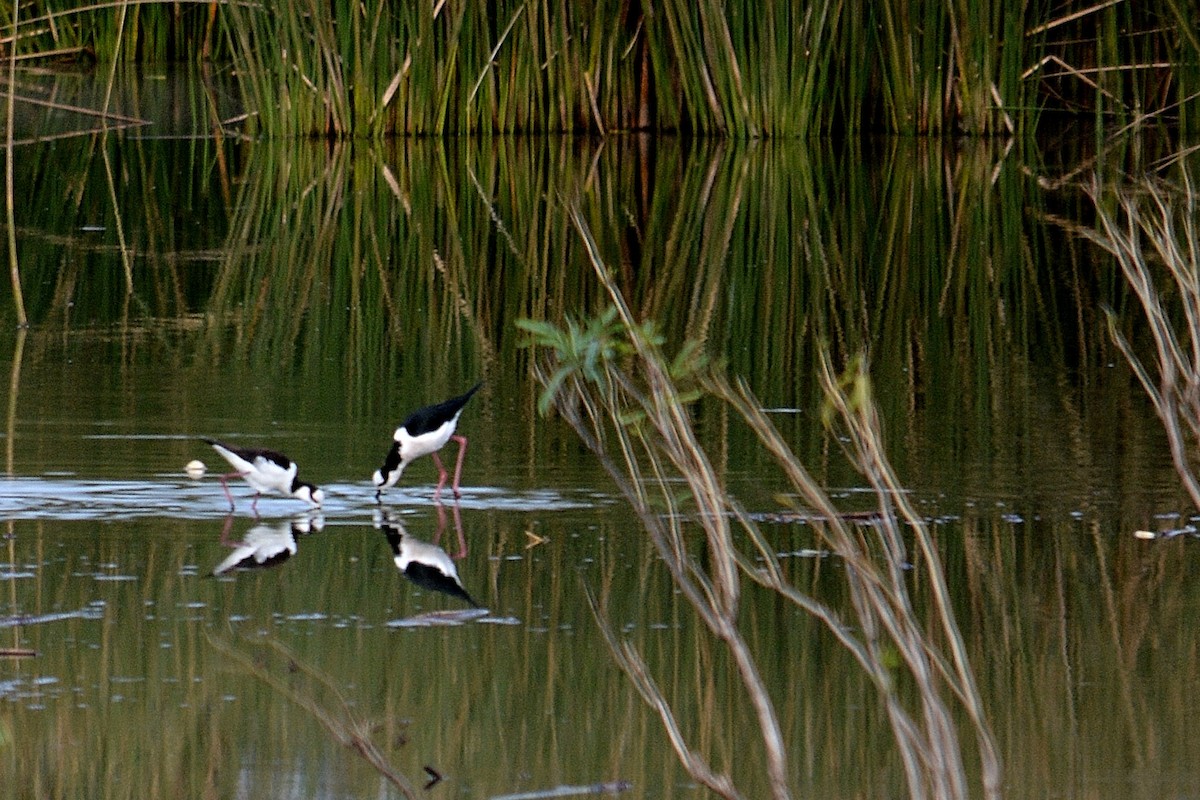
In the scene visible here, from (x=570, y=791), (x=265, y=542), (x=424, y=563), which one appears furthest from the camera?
(x=265, y=542)

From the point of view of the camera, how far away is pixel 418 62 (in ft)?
47.4

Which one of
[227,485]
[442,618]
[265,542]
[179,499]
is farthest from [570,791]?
[227,485]

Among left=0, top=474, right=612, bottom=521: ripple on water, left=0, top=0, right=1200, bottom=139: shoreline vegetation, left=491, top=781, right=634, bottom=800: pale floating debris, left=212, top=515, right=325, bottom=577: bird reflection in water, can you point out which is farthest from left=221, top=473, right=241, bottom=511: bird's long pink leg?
left=0, top=0, right=1200, bottom=139: shoreline vegetation

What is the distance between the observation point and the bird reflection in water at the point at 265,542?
475 centimetres

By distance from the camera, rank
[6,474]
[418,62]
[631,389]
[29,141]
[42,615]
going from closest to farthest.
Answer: [631,389] < [42,615] < [6,474] < [418,62] < [29,141]

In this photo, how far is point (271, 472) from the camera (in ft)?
17.0

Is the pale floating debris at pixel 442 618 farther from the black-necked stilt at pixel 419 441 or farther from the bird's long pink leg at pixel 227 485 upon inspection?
the bird's long pink leg at pixel 227 485

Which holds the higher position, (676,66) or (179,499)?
(676,66)

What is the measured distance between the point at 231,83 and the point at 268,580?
16.1m

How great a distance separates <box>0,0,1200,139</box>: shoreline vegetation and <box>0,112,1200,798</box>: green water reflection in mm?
2652

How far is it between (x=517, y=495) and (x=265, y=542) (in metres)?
0.74

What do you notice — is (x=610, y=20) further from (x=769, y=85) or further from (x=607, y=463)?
(x=607, y=463)

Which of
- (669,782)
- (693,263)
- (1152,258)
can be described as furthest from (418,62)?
(669,782)

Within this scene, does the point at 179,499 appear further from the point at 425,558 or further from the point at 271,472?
the point at 425,558
